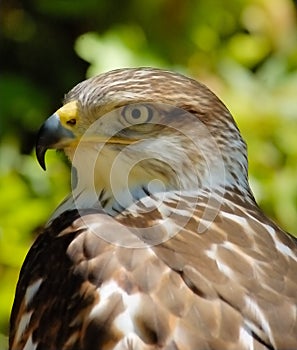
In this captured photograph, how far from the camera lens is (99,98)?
9.61 feet

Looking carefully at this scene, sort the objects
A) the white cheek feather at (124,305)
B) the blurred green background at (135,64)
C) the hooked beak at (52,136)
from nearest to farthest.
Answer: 1. the white cheek feather at (124,305)
2. the hooked beak at (52,136)
3. the blurred green background at (135,64)

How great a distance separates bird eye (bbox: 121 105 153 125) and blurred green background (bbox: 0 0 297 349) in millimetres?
1486

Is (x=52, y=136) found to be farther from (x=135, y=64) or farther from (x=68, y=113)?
(x=135, y=64)

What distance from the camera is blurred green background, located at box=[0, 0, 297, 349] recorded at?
4516mm

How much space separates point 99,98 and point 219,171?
0.33 m

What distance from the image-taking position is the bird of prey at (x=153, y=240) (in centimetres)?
255

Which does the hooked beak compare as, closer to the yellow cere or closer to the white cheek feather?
the yellow cere

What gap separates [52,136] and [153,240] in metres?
0.37

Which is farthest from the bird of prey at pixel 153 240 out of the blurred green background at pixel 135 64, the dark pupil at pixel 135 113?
the blurred green background at pixel 135 64

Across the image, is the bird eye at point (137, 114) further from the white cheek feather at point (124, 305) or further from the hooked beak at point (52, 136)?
the white cheek feather at point (124, 305)

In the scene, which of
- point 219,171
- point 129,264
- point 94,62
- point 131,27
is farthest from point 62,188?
point 129,264

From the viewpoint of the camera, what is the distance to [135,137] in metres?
2.92

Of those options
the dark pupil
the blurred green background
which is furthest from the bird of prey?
the blurred green background

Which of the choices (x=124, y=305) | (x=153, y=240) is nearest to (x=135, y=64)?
(x=153, y=240)
